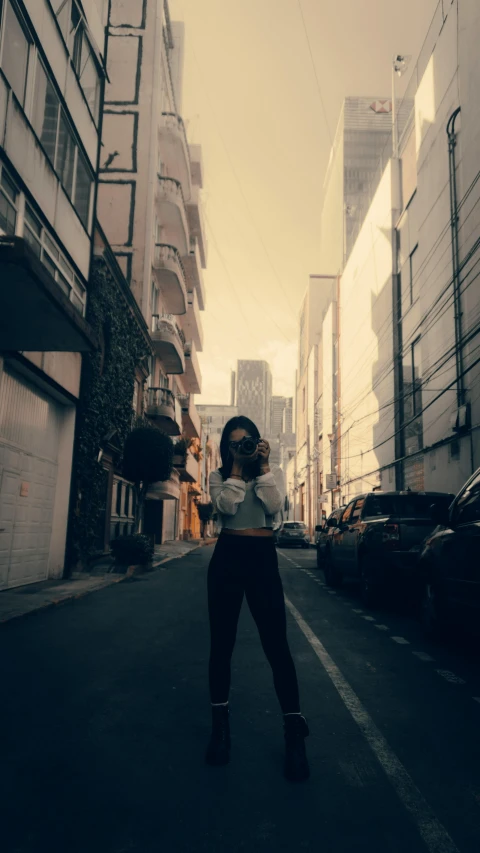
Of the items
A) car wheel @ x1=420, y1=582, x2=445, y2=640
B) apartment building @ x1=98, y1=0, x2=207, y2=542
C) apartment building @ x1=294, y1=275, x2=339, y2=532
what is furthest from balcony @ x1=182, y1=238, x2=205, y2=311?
car wheel @ x1=420, y1=582, x2=445, y2=640

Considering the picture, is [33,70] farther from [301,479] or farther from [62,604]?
[301,479]

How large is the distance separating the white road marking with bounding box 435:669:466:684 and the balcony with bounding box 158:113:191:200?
29.6 m

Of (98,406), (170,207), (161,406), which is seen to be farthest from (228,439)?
(170,207)

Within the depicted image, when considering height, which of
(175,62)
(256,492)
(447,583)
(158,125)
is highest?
(175,62)

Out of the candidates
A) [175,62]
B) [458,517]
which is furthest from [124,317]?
[175,62]

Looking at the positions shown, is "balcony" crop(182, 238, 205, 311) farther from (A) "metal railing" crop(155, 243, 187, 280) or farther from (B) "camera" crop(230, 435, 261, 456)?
(B) "camera" crop(230, 435, 261, 456)

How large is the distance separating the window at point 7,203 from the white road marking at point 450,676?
8447mm

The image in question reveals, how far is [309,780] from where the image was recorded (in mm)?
3189

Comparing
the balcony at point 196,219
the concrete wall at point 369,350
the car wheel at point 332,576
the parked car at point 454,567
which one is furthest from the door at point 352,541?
the balcony at point 196,219

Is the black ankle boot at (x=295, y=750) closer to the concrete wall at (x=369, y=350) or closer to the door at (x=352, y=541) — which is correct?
the door at (x=352, y=541)

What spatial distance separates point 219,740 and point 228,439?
5.36 ft

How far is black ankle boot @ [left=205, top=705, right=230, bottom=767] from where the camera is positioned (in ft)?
11.1

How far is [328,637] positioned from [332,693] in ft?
7.93

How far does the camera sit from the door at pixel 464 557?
5.59 m
